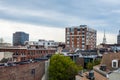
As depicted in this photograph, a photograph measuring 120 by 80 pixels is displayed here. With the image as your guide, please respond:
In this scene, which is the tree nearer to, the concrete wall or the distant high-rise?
the concrete wall

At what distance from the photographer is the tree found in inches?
2194

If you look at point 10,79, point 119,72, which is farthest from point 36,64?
point 119,72

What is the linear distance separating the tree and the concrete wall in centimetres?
205

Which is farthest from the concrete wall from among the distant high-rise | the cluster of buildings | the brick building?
the distant high-rise

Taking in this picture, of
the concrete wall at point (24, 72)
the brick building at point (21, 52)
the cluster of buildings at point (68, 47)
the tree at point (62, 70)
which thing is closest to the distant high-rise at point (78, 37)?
the cluster of buildings at point (68, 47)

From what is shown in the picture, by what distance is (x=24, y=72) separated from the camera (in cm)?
4700

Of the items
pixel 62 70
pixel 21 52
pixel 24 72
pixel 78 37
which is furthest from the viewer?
pixel 78 37

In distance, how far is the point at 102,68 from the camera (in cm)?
4419

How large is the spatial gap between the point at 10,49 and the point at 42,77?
62.5 m

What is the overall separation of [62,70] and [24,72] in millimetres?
11183

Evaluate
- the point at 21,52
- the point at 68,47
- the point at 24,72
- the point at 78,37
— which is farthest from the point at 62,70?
the point at 78,37

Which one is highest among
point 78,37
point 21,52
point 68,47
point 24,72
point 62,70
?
point 78,37

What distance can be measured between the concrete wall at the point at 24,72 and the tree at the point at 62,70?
205 centimetres

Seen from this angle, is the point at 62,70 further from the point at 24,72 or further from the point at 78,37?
the point at 78,37
